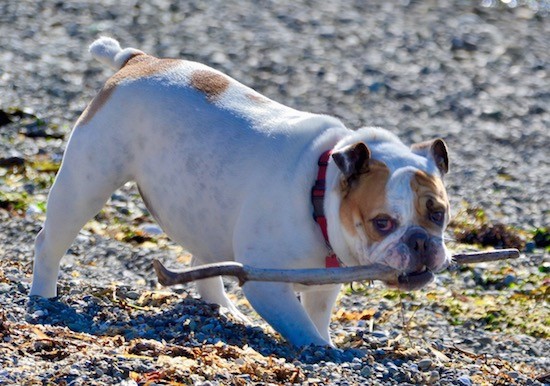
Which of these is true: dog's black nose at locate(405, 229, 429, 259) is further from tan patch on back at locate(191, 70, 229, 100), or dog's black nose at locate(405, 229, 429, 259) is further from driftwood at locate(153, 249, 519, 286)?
tan patch on back at locate(191, 70, 229, 100)

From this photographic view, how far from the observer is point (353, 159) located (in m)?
6.18

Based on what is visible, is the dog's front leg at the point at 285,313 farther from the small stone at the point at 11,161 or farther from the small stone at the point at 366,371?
the small stone at the point at 11,161

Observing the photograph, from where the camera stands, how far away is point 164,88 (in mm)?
7137

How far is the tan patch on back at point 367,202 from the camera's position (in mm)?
6109

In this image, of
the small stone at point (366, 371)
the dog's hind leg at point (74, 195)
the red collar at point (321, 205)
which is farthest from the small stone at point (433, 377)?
the dog's hind leg at point (74, 195)

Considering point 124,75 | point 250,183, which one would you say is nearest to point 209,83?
point 124,75

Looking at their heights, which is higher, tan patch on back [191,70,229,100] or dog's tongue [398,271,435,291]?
tan patch on back [191,70,229,100]

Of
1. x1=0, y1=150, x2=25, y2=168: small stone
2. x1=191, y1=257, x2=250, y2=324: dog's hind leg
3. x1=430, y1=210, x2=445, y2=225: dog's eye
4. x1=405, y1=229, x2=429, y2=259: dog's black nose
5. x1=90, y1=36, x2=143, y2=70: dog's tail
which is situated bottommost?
x1=0, y1=150, x2=25, y2=168: small stone

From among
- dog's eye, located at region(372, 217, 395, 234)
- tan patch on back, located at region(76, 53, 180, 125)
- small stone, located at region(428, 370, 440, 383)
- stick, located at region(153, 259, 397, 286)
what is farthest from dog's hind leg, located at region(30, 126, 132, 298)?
small stone, located at region(428, 370, 440, 383)

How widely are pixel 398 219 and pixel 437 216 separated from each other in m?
0.21

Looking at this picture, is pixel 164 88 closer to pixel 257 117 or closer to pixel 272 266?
pixel 257 117

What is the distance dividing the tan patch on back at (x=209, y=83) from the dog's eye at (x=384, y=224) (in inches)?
57.6

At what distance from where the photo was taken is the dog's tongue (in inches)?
237

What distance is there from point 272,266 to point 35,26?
28.8 feet
